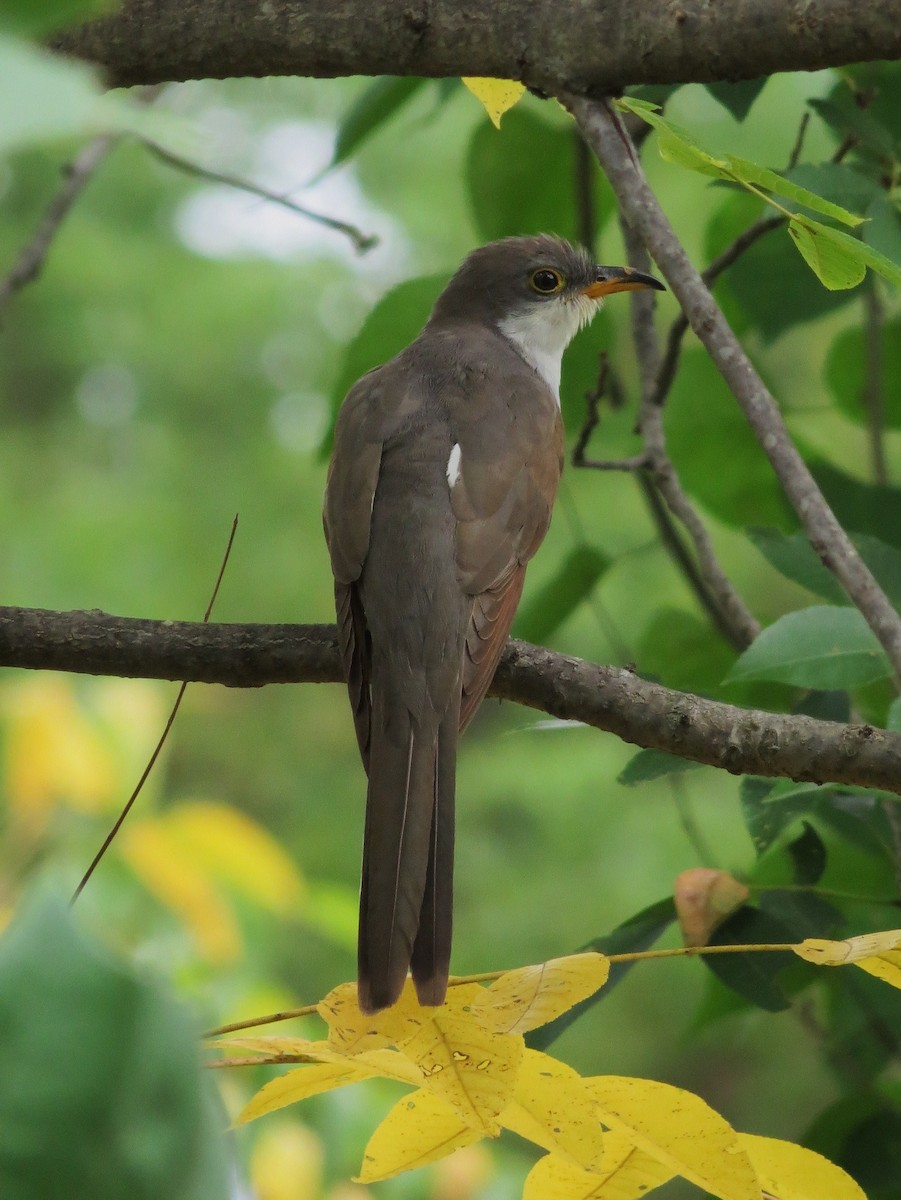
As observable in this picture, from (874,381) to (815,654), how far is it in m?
1.17

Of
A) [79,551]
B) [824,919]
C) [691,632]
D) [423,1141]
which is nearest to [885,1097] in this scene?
[824,919]

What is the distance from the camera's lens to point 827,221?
2373mm

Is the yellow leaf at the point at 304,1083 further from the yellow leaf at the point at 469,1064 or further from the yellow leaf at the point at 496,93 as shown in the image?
the yellow leaf at the point at 496,93

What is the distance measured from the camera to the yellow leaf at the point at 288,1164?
2.81 meters

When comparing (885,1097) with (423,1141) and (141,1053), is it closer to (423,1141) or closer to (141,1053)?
(423,1141)

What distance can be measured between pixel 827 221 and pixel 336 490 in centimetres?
106

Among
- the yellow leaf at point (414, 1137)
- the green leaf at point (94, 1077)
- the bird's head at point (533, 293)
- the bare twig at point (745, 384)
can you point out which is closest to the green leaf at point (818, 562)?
the bare twig at point (745, 384)

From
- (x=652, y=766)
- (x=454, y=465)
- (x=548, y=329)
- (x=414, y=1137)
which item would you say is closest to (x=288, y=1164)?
(x=652, y=766)

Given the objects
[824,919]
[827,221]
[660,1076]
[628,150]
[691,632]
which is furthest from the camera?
[660,1076]

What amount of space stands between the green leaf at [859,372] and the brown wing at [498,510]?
2.09ft

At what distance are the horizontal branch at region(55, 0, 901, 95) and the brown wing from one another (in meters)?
0.95

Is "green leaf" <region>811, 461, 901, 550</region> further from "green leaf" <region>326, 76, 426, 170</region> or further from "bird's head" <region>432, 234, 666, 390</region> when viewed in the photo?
"bird's head" <region>432, 234, 666, 390</region>

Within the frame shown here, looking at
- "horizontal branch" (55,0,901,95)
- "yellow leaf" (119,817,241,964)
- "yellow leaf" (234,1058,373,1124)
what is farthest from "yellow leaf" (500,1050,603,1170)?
"yellow leaf" (119,817,241,964)

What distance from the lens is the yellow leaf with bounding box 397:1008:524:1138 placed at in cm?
116
